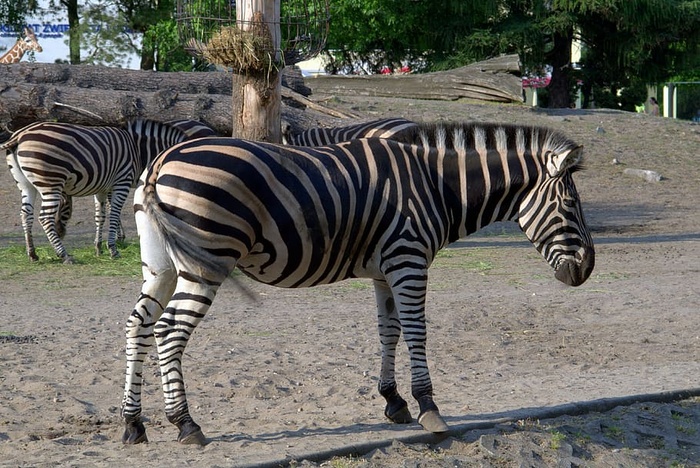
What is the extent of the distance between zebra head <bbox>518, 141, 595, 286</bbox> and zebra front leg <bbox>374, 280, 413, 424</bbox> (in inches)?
37.4

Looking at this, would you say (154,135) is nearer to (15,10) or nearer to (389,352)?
(389,352)

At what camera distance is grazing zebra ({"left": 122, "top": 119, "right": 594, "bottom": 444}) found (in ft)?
15.4

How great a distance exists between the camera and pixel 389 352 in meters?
5.54

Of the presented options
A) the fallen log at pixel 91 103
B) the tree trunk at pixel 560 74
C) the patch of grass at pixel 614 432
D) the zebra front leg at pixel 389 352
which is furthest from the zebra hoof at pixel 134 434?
the tree trunk at pixel 560 74

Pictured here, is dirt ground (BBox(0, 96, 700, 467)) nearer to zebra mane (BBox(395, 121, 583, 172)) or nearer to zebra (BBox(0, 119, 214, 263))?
zebra (BBox(0, 119, 214, 263))

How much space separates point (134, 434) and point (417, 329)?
5.41 feet

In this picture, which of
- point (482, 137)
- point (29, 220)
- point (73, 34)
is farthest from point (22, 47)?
point (482, 137)

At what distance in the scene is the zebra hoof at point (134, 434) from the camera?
4.93m

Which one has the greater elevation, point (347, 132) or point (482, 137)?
point (347, 132)

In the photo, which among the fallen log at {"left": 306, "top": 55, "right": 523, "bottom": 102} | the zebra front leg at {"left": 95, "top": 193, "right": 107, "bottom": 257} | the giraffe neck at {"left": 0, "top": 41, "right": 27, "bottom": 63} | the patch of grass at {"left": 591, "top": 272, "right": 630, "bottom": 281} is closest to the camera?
the patch of grass at {"left": 591, "top": 272, "right": 630, "bottom": 281}

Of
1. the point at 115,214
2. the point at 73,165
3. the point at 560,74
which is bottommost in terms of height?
the point at 115,214

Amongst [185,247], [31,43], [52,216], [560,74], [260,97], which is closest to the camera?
[185,247]

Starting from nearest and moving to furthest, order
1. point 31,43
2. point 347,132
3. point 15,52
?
point 347,132 → point 15,52 → point 31,43

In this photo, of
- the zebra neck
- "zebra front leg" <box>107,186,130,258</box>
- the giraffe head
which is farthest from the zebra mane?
the giraffe head
